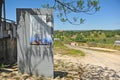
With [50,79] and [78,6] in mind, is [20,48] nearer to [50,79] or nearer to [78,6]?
[50,79]

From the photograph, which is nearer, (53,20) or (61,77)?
(53,20)

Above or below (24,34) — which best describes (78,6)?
above

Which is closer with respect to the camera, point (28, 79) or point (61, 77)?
point (28, 79)

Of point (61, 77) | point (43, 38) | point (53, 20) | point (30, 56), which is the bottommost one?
point (61, 77)

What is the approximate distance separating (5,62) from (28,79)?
151 inches

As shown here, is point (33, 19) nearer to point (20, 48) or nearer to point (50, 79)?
point (20, 48)

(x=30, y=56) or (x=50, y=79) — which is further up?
(x=30, y=56)

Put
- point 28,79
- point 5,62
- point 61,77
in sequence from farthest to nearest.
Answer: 1. point 5,62
2. point 61,77
3. point 28,79

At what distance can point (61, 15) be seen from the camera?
8477 mm

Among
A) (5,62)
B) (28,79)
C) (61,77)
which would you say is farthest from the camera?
(5,62)

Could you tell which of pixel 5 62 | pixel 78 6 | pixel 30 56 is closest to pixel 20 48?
pixel 30 56

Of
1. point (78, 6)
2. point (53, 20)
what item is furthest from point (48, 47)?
point (78, 6)

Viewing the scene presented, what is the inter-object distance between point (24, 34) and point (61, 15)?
4.60 ft

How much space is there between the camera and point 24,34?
8641mm
